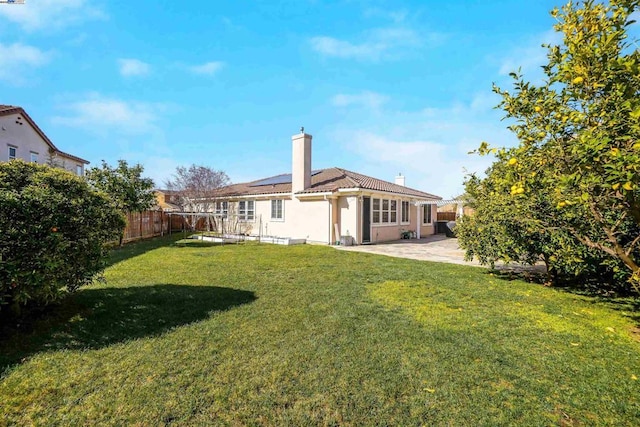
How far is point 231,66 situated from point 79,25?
5688mm

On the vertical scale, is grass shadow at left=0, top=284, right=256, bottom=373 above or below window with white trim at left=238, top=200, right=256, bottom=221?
below

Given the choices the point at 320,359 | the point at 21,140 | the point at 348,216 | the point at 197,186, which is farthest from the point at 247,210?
the point at 320,359

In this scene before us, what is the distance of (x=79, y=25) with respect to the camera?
37.5 ft

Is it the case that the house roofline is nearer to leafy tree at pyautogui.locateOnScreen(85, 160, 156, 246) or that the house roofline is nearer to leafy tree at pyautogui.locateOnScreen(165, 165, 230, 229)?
leafy tree at pyautogui.locateOnScreen(165, 165, 230, 229)

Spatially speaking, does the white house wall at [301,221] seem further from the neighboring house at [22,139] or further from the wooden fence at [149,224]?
the neighboring house at [22,139]

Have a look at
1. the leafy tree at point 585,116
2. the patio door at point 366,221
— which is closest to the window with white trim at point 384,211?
the patio door at point 366,221

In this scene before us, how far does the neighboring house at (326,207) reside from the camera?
19.2 m

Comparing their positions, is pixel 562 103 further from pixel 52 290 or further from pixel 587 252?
pixel 52 290

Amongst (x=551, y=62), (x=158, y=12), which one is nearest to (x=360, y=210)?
(x=158, y=12)

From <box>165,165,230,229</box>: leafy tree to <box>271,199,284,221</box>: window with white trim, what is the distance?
6.43 m

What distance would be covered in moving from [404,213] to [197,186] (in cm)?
1892

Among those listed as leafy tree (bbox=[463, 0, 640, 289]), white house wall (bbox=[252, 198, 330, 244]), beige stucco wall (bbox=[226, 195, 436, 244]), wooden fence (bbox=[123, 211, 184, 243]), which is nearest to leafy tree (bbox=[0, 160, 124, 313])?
leafy tree (bbox=[463, 0, 640, 289])

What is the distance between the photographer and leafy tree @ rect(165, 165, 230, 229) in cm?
2636

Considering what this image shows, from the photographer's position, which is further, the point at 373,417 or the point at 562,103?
the point at 562,103
